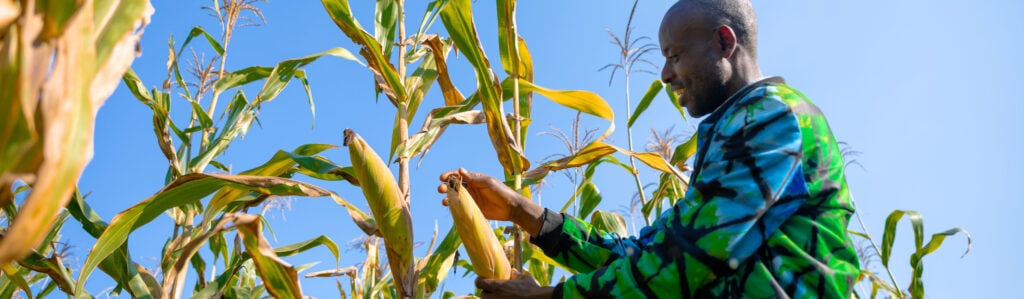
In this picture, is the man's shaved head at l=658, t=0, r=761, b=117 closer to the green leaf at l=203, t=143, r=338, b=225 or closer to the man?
the man

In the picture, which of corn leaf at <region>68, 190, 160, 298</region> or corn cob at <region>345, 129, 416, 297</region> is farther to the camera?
corn leaf at <region>68, 190, 160, 298</region>

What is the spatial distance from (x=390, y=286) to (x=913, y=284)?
5.57ft

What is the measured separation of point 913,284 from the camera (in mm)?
2600

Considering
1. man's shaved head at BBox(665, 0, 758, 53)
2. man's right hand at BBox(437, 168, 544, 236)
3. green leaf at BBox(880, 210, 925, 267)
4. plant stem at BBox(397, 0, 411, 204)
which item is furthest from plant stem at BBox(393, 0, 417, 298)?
green leaf at BBox(880, 210, 925, 267)

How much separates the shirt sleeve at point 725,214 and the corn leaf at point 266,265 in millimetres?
441

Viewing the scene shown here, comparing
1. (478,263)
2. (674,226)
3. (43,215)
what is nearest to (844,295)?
(674,226)

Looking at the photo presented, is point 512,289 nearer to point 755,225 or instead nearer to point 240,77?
point 755,225

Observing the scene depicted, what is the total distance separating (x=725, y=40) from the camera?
163cm

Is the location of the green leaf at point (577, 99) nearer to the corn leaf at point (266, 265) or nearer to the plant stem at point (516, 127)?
A: the plant stem at point (516, 127)

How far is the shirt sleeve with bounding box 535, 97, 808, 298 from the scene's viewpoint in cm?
124

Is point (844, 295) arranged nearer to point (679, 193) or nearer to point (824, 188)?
point (824, 188)

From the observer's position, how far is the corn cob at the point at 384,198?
1435 millimetres

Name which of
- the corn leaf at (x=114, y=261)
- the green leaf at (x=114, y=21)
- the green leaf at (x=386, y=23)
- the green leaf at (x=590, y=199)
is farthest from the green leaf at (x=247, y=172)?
the green leaf at (x=114, y=21)

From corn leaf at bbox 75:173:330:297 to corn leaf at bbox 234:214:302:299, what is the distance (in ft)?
1.03
